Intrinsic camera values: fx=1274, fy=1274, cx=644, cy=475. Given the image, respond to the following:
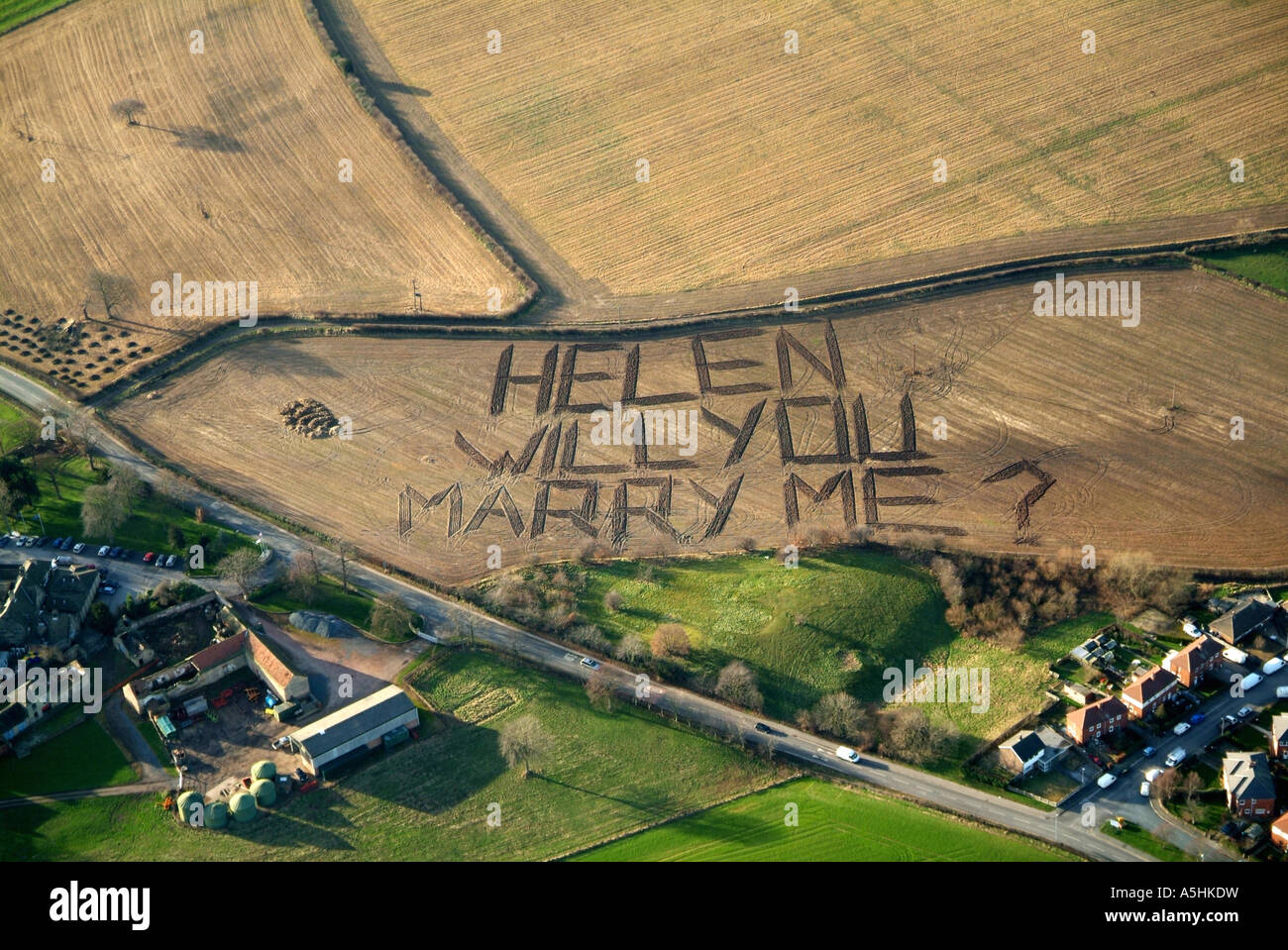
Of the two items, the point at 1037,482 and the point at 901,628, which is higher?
the point at 1037,482

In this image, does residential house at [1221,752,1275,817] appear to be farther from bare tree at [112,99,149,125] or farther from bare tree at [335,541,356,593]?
bare tree at [112,99,149,125]

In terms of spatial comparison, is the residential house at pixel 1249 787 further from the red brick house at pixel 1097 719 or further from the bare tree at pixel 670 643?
the bare tree at pixel 670 643

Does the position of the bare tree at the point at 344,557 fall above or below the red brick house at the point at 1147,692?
above

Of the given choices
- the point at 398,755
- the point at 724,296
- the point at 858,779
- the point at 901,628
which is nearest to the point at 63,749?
the point at 398,755

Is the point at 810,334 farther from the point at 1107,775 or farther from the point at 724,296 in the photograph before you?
the point at 1107,775

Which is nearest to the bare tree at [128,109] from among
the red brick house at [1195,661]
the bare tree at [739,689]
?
the bare tree at [739,689]

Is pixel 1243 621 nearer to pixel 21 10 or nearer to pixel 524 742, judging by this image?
pixel 524 742
